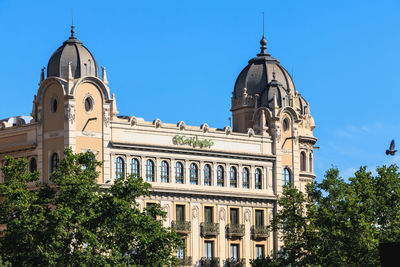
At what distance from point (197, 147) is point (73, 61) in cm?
1372

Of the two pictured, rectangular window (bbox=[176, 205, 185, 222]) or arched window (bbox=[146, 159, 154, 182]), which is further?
rectangular window (bbox=[176, 205, 185, 222])

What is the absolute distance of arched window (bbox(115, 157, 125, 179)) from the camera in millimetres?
106438

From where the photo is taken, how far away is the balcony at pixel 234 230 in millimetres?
113000

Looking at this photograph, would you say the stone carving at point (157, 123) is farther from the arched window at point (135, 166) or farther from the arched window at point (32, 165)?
the arched window at point (32, 165)

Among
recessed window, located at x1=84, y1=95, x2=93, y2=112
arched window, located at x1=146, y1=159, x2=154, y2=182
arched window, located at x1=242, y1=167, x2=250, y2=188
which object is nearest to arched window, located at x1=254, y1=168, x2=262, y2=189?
arched window, located at x1=242, y1=167, x2=250, y2=188

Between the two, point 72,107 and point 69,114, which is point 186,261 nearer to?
point 69,114

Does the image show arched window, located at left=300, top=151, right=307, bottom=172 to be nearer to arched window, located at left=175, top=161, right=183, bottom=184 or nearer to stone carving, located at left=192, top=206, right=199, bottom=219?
stone carving, located at left=192, top=206, right=199, bottom=219

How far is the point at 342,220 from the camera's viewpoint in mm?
102188

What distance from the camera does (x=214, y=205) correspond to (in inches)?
4441

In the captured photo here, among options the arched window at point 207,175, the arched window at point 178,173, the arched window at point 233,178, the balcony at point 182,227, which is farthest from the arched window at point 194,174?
the arched window at point 233,178

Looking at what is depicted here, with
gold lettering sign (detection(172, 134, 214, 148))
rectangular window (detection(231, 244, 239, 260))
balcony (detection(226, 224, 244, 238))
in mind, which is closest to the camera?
gold lettering sign (detection(172, 134, 214, 148))

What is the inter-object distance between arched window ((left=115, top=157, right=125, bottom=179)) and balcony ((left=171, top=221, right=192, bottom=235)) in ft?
21.7

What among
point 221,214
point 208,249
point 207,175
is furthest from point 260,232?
point 207,175

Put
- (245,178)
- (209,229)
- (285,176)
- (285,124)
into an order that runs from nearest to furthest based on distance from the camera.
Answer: (209,229) → (245,178) → (285,176) → (285,124)
